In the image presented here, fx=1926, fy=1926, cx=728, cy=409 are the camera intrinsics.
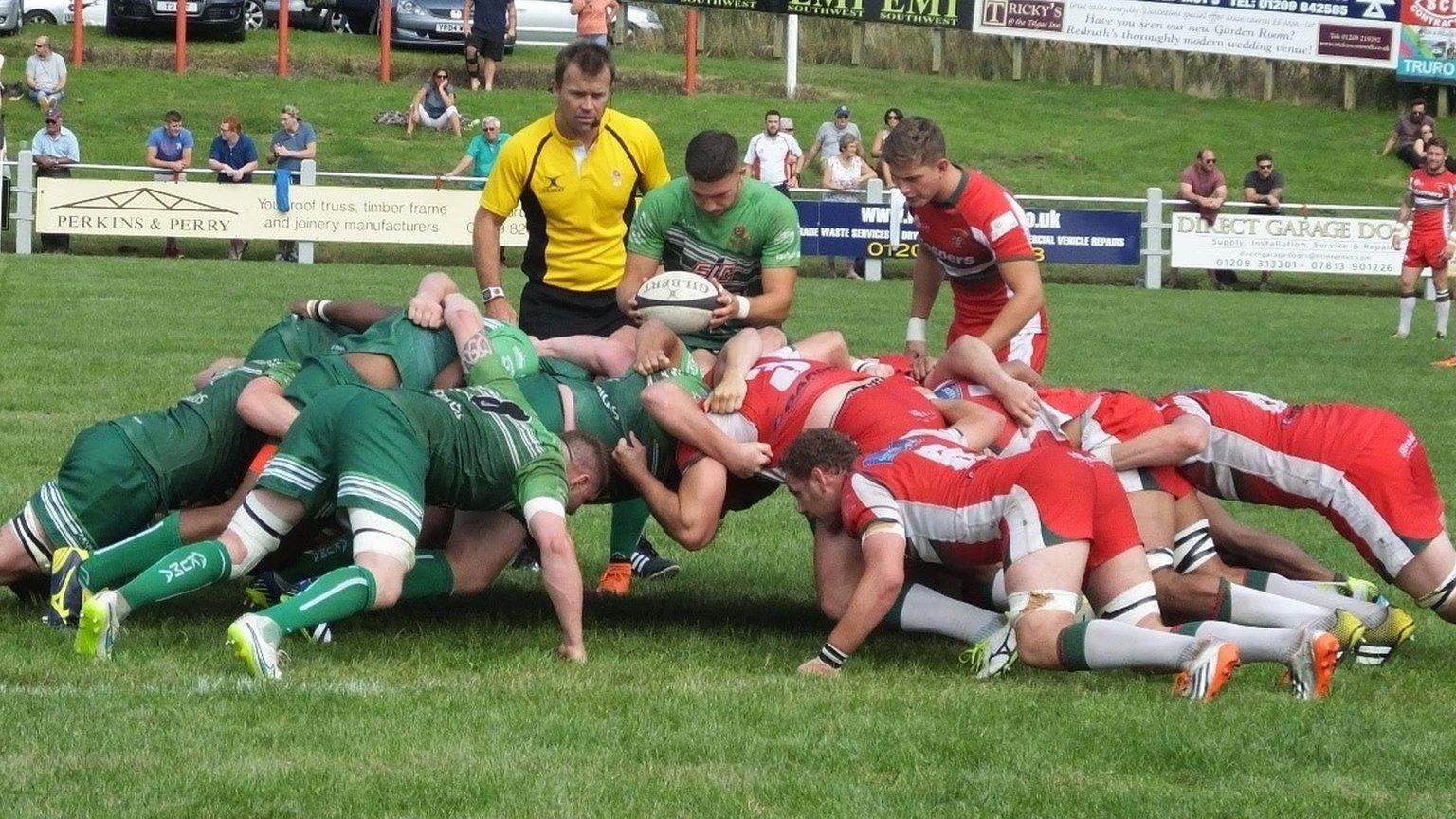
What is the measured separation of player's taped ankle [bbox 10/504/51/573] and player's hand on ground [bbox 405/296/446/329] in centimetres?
163

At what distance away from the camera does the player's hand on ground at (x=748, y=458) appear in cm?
707

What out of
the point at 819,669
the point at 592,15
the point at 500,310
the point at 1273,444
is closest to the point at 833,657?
the point at 819,669

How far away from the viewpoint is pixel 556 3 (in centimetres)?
3744

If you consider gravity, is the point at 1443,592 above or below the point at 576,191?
below

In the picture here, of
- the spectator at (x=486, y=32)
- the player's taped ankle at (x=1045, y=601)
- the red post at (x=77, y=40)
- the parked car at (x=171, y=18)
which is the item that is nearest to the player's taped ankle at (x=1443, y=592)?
the player's taped ankle at (x=1045, y=601)

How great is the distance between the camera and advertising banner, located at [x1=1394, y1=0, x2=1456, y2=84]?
35531 mm

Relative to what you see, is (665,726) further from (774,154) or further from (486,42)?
(486,42)

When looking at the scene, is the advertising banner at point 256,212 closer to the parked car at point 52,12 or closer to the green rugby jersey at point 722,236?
the parked car at point 52,12

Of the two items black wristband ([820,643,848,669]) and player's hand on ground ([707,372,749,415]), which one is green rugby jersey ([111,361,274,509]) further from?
black wristband ([820,643,848,669])

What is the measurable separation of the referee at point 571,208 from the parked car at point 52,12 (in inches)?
1174

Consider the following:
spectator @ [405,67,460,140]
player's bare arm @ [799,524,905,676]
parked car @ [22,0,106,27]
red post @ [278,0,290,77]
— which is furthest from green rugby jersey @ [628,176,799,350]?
parked car @ [22,0,106,27]

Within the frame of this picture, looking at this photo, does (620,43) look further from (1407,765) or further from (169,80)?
(1407,765)

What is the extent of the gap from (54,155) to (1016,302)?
61.7 ft

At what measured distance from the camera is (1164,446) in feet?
23.4
